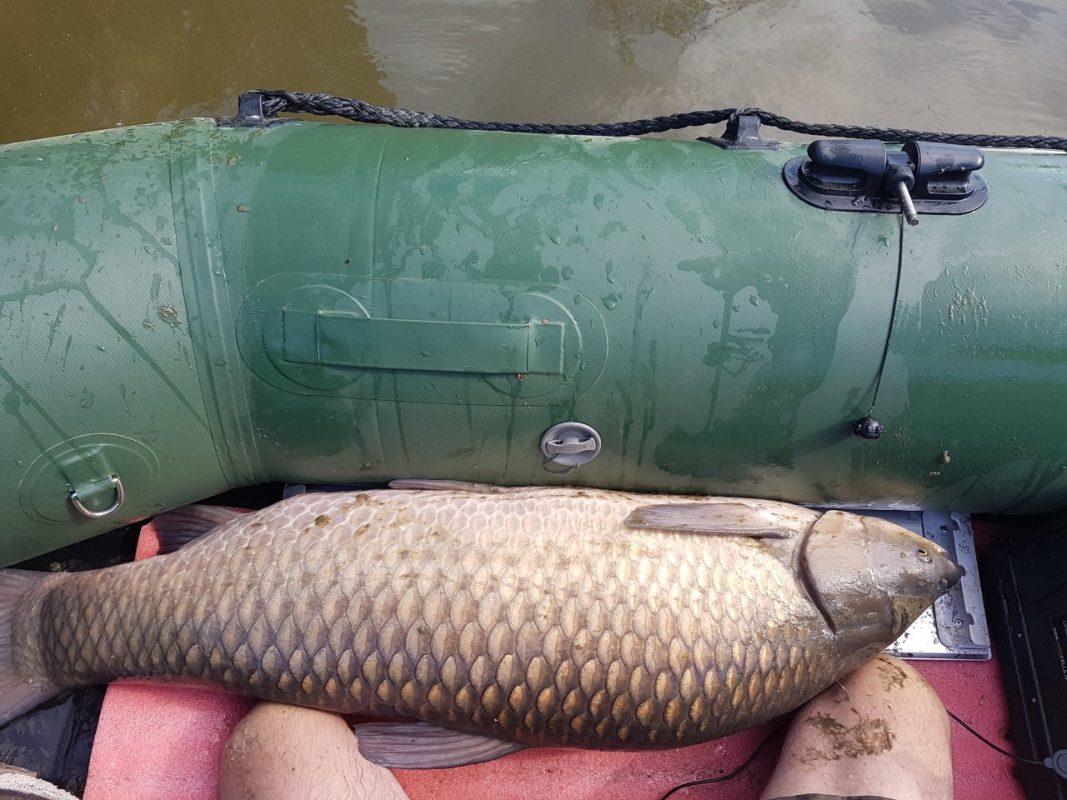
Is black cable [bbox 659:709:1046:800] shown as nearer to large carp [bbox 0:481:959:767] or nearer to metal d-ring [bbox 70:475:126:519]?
large carp [bbox 0:481:959:767]

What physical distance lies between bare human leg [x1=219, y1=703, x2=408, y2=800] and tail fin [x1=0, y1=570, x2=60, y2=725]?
669 millimetres

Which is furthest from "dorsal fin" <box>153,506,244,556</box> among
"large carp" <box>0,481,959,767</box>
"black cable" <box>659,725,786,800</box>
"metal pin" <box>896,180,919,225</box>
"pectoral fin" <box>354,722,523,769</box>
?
"metal pin" <box>896,180,919,225</box>

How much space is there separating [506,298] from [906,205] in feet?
3.66

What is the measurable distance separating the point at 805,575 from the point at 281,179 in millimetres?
1928

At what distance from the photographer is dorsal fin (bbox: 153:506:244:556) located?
2502mm

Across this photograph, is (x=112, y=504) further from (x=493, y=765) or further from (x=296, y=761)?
(x=493, y=765)

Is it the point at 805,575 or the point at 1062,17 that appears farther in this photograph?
→ the point at 1062,17

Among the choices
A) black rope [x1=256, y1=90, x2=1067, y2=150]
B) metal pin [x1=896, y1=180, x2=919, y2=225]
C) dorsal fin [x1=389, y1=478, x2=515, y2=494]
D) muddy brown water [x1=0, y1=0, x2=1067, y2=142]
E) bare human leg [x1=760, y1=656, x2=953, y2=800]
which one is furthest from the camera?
muddy brown water [x1=0, y1=0, x2=1067, y2=142]

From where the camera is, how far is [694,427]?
2.30m

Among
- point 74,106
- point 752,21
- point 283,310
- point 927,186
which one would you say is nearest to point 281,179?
point 283,310

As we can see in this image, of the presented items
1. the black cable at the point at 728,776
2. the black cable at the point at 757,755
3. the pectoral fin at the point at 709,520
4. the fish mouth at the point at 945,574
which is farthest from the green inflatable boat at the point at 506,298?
the black cable at the point at 728,776

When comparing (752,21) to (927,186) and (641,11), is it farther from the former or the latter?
(927,186)

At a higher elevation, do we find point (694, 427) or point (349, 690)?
point (694, 427)

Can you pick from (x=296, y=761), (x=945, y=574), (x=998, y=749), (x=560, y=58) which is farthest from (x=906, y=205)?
(x=560, y=58)
